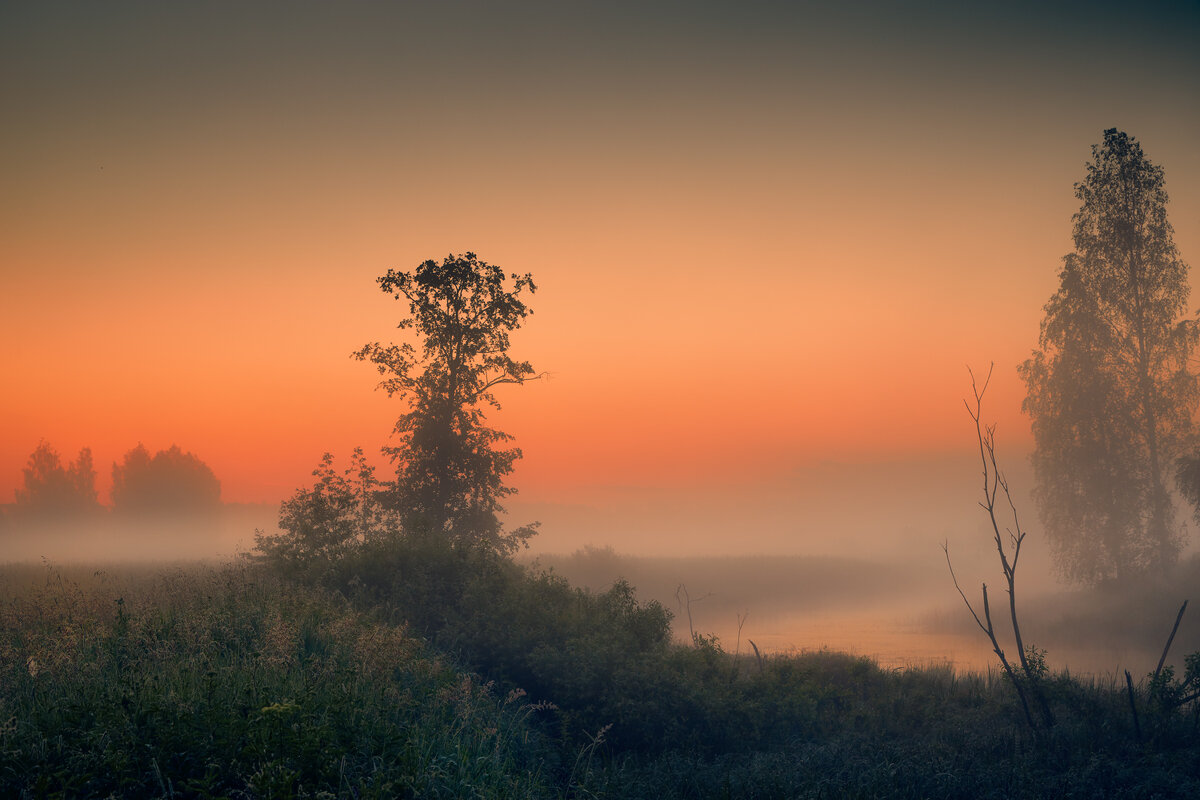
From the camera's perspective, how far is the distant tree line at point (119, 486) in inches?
3841

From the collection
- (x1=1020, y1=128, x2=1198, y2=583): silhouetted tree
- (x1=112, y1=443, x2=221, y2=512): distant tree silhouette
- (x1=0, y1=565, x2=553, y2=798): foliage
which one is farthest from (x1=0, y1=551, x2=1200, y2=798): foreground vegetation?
(x1=112, y1=443, x2=221, y2=512): distant tree silhouette

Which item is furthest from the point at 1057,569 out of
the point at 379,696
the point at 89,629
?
the point at 89,629

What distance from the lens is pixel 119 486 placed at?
9862 centimetres

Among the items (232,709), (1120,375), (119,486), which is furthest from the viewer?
(119,486)

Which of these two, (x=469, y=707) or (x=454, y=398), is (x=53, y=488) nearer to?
(x=454, y=398)

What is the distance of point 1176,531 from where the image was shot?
33.7m

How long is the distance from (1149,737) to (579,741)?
1129 centimetres

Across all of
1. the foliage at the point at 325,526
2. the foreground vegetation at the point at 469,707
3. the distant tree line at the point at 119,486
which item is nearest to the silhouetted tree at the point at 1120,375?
the foreground vegetation at the point at 469,707

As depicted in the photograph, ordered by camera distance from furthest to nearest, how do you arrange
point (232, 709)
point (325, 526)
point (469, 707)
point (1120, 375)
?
point (1120, 375), point (325, 526), point (469, 707), point (232, 709)

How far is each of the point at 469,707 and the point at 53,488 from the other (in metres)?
119

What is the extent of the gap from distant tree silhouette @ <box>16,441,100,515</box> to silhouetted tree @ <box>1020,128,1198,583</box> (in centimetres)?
11581

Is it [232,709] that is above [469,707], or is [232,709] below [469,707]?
above

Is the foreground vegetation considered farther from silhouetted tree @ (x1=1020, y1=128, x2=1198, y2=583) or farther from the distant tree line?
the distant tree line

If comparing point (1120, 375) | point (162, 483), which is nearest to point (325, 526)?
point (1120, 375)
